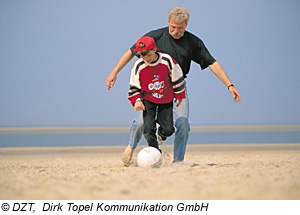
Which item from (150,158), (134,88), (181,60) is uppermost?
(181,60)

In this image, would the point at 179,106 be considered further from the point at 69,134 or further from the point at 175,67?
the point at 69,134

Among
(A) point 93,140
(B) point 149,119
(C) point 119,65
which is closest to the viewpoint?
(B) point 149,119

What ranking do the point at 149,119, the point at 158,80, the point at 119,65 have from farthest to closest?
the point at 119,65 → the point at 149,119 → the point at 158,80

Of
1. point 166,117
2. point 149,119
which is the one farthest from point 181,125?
point 149,119

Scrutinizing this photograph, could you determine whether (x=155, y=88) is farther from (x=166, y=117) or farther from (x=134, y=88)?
(x=166, y=117)

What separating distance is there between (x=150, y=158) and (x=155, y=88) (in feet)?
2.49

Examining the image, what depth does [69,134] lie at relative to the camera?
1129 centimetres

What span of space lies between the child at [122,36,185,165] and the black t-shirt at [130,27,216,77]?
0.74 ft

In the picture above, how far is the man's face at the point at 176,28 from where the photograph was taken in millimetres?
3658

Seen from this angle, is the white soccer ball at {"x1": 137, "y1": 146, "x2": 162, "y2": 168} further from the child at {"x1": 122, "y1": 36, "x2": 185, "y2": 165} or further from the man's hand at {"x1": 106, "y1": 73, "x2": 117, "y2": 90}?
the man's hand at {"x1": 106, "y1": 73, "x2": 117, "y2": 90}

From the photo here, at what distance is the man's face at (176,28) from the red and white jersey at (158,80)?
283mm

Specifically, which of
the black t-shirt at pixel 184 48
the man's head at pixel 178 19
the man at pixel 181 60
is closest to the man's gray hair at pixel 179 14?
the man's head at pixel 178 19

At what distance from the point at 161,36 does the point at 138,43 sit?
22.3 inches

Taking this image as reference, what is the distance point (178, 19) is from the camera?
11.8 ft
